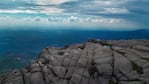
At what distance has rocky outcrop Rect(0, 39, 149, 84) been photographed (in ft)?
176

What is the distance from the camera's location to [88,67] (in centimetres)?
5647

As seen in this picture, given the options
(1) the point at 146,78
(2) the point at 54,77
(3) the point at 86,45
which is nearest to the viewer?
(1) the point at 146,78

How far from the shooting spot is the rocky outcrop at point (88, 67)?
53562mm

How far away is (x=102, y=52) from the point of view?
203 feet

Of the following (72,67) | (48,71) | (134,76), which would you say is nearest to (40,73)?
(48,71)

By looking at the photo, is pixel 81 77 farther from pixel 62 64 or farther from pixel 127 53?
pixel 127 53

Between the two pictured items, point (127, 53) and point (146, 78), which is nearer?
point (146, 78)

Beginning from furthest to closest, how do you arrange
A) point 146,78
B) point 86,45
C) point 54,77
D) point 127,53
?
point 86,45
point 127,53
point 54,77
point 146,78

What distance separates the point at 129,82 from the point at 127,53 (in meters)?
10.4

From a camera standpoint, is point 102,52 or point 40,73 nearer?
point 40,73

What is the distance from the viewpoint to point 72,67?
57.2 m

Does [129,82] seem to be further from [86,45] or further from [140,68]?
[86,45]

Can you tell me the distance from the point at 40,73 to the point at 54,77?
11.7 ft

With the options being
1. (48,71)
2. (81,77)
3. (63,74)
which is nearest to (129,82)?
(81,77)
